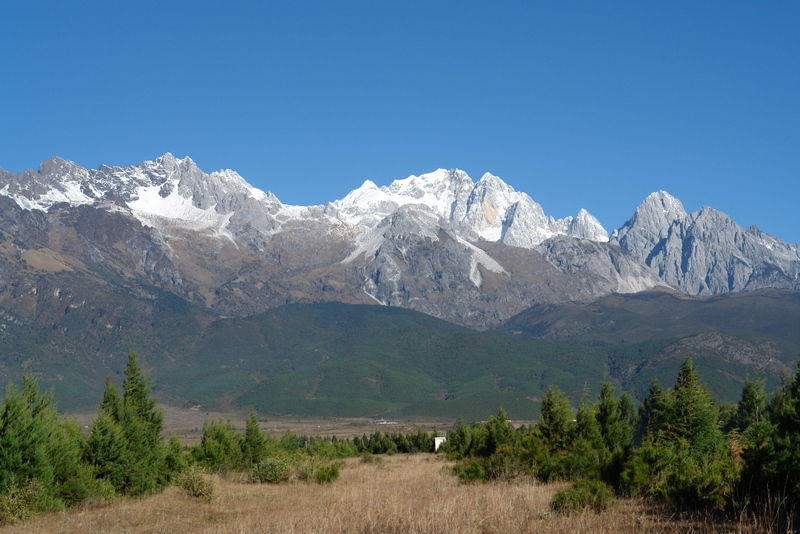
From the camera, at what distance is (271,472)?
155 feet

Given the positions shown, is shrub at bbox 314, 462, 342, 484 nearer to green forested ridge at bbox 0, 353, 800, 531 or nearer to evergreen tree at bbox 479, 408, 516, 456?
green forested ridge at bbox 0, 353, 800, 531

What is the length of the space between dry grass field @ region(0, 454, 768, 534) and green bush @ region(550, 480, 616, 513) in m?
0.43

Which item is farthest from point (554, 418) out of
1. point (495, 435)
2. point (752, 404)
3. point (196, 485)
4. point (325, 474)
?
point (752, 404)

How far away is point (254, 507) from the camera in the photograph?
32.6 meters

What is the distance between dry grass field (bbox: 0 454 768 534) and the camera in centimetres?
2067

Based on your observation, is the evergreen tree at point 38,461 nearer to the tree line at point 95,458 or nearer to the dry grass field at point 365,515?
the tree line at point 95,458

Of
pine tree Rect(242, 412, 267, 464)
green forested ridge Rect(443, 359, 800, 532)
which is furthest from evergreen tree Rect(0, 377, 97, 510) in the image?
pine tree Rect(242, 412, 267, 464)

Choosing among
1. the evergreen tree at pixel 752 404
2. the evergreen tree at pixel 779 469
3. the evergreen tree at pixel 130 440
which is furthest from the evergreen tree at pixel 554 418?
the evergreen tree at pixel 752 404

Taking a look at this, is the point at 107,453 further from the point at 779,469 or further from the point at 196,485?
the point at 779,469

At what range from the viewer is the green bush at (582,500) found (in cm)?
2500

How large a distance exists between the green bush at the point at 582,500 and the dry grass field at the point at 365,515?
0.43 meters

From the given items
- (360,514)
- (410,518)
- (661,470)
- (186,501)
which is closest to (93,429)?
(186,501)

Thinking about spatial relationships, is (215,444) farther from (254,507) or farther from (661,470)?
(661,470)

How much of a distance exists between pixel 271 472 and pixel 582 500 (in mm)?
26196
